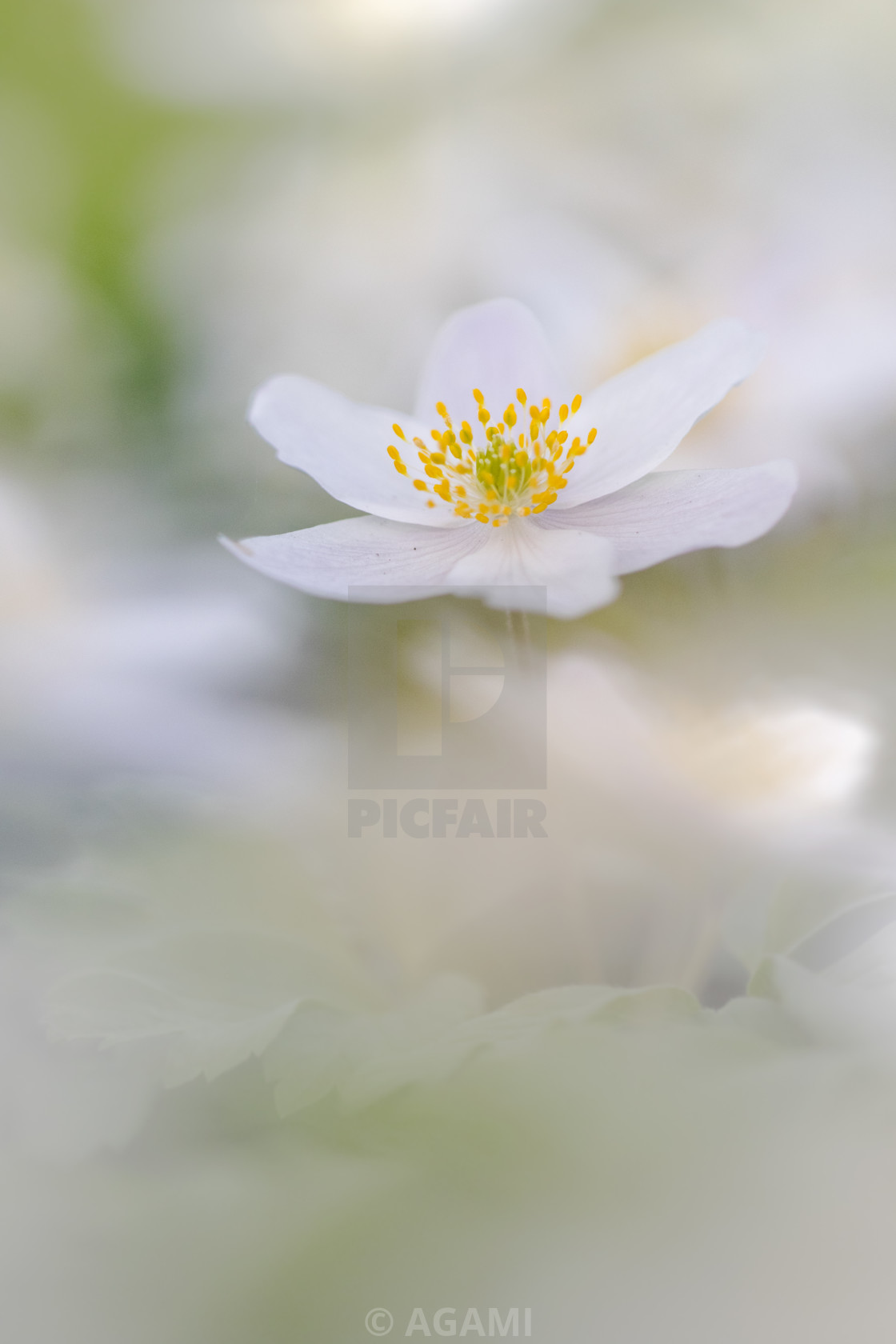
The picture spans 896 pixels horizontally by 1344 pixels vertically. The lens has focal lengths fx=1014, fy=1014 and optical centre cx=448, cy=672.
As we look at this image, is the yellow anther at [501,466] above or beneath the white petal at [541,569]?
above

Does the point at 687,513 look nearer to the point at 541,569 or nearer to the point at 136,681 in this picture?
the point at 541,569

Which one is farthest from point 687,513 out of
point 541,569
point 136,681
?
point 136,681

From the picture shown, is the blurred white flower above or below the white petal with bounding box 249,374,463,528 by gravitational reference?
Answer: below

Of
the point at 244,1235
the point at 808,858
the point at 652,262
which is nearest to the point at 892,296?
the point at 652,262

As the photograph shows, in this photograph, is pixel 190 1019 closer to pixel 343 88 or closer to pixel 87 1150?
pixel 87 1150
